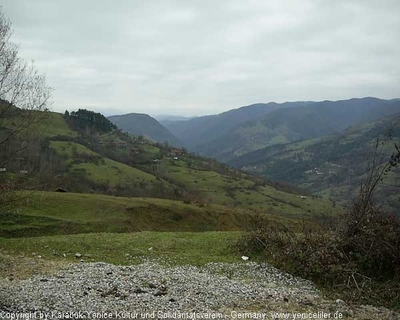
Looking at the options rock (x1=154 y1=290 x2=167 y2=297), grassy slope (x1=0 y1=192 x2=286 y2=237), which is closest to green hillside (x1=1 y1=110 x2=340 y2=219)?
grassy slope (x1=0 y1=192 x2=286 y2=237)

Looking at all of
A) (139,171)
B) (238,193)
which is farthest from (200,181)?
(139,171)

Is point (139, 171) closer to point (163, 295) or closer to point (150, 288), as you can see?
point (150, 288)

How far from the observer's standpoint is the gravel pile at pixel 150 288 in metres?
11.5

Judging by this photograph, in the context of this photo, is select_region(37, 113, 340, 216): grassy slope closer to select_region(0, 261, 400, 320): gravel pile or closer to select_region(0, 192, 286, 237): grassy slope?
select_region(0, 192, 286, 237): grassy slope

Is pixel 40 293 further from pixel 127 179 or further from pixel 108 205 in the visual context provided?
pixel 127 179

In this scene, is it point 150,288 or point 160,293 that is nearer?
point 160,293

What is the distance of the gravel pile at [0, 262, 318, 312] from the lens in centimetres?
1154

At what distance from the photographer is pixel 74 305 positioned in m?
11.3

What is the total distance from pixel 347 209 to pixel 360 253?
8.47 feet

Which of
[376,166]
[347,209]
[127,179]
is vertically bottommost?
[127,179]

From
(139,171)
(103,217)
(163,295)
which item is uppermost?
(163,295)

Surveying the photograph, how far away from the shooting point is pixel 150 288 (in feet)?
43.3

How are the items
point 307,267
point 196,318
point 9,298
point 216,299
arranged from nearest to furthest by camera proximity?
point 196,318
point 9,298
point 216,299
point 307,267

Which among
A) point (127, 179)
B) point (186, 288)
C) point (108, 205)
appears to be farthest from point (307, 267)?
point (127, 179)
